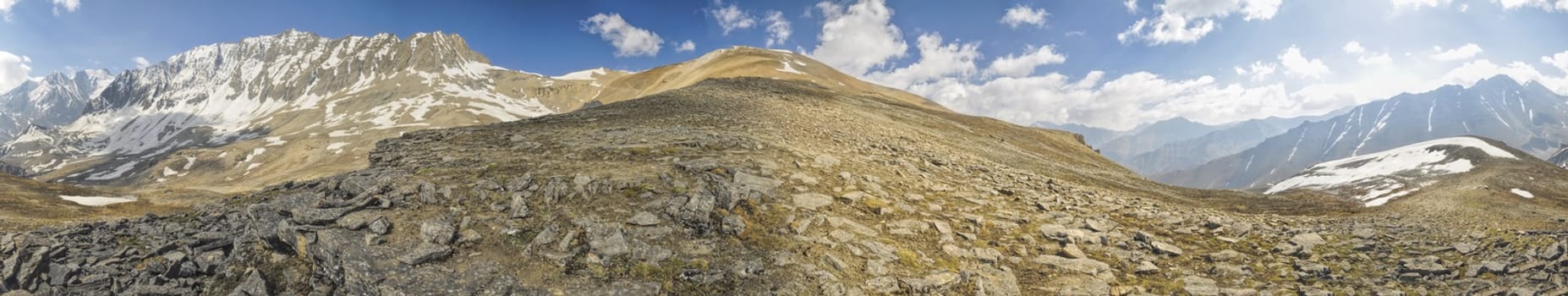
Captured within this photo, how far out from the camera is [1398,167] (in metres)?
104

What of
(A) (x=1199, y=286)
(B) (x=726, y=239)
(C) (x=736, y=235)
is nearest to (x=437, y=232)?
(B) (x=726, y=239)

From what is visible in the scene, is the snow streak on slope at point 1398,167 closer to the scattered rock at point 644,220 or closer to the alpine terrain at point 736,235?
the alpine terrain at point 736,235

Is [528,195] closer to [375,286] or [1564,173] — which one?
[375,286]

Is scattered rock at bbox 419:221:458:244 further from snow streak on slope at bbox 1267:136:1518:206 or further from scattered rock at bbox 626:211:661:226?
snow streak on slope at bbox 1267:136:1518:206

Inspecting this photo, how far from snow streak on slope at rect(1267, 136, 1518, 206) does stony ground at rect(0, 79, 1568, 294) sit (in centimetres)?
8189

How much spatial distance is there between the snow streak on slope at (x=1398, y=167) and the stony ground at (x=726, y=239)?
81.9 meters

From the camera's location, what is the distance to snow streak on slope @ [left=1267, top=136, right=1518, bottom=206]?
281 ft

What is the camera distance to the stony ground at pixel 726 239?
868 centimetres

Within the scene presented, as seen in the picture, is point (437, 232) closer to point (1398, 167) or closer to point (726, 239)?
point (726, 239)

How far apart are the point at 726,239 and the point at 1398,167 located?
147 m

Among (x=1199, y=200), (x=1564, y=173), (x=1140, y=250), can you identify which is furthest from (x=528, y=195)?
(x=1564, y=173)

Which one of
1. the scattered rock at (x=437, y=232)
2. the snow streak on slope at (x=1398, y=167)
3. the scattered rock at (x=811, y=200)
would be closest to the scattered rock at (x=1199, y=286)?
the scattered rock at (x=811, y=200)

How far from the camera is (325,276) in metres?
8.84

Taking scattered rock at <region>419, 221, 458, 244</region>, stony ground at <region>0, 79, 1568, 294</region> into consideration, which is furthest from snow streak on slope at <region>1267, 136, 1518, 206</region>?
scattered rock at <region>419, 221, 458, 244</region>
